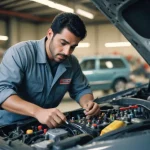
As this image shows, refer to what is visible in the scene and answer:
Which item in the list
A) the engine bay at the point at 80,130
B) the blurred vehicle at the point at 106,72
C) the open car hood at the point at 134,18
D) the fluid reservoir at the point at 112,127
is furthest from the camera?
the blurred vehicle at the point at 106,72

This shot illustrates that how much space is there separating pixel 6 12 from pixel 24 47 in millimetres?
7859

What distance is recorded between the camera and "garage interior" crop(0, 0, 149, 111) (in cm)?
823

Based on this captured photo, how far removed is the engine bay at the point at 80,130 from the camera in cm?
132

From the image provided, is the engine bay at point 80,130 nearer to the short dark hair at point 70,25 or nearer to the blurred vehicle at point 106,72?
the short dark hair at point 70,25

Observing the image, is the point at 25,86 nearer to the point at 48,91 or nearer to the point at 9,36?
the point at 48,91

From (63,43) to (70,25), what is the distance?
5.1 inches

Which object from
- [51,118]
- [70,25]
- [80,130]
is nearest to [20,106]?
[51,118]

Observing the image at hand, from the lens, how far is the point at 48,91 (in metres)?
2.02

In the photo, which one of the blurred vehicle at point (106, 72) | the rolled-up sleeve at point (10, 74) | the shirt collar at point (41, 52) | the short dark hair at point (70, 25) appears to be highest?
the short dark hair at point (70, 25)

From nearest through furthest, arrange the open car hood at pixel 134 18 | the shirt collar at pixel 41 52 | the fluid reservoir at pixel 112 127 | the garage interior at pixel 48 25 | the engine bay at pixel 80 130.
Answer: the engine bay at pixel 80 130 → the fluid reservoir at pixel 112 127 → the open car hood at pixel 134 18 → the shirt collar at pixel 41 52 → the garage interior at pixel 48 25

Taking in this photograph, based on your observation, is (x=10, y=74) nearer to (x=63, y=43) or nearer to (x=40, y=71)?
(x=40, y=71)

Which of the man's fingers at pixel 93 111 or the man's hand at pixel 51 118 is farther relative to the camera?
Result: the man's fingers at pixel 93 111

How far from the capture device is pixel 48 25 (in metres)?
11.2

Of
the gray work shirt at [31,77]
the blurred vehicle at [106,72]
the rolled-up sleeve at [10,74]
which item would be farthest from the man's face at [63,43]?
the blurred vehicle at [106,72]
